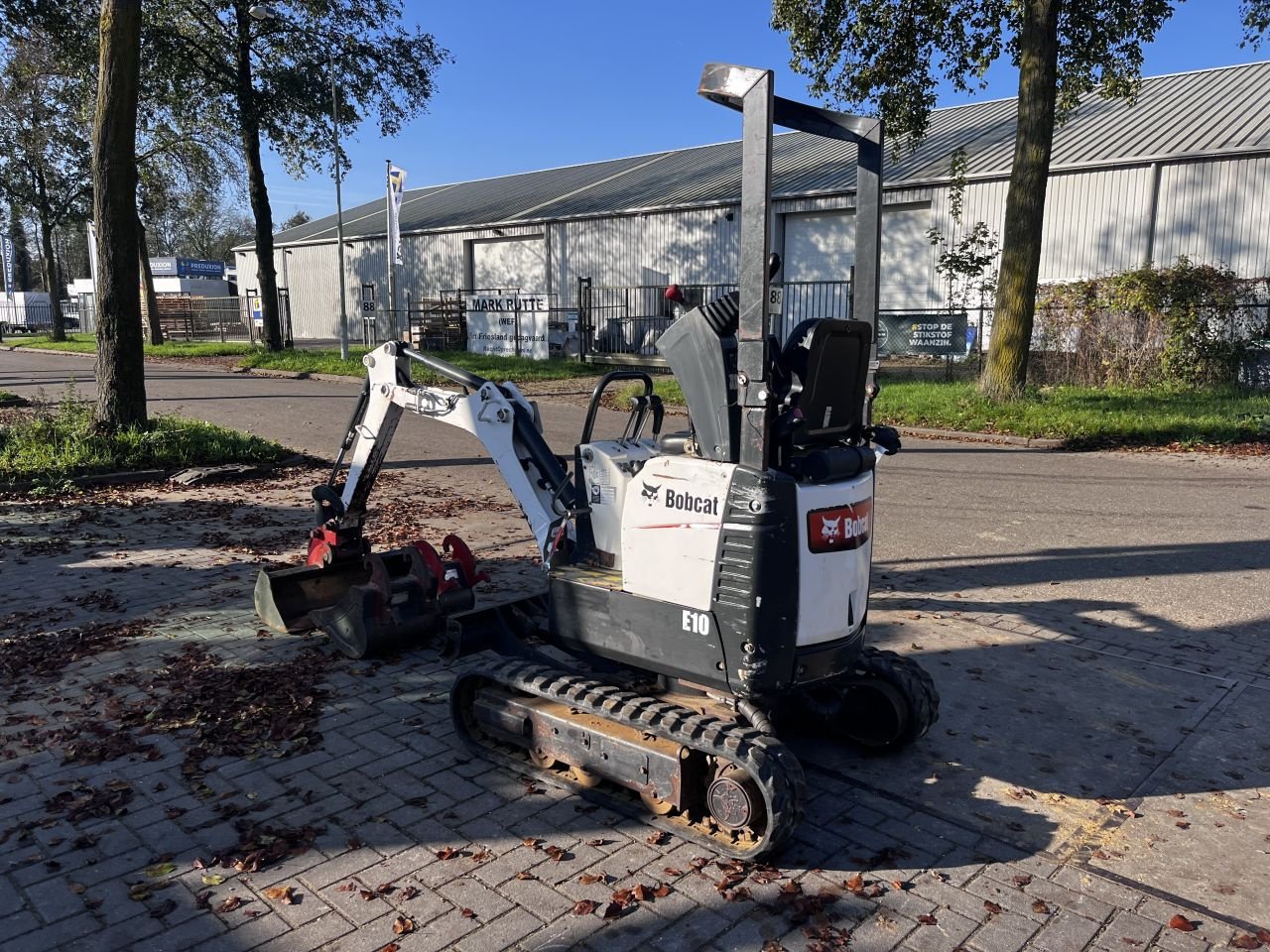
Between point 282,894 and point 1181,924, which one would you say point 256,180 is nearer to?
point 282,894

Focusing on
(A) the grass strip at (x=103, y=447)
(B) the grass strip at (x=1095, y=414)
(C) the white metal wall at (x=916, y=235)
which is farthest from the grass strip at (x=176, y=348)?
(B) the grass strip at (x=1095, y=414)

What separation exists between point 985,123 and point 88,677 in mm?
30799

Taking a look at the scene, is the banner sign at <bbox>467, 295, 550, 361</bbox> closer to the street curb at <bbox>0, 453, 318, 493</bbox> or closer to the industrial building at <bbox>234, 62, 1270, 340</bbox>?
the industrial building at <bbox>234, 62, 1270, 340</bbox>

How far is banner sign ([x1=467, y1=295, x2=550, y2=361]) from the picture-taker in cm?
2806

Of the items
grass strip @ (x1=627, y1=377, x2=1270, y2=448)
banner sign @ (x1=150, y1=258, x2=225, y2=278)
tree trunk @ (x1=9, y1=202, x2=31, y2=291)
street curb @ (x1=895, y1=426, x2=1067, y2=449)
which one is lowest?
street curb @ (x1=895, y1=426, x2=1067, y2=449)

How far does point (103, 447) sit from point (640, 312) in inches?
769

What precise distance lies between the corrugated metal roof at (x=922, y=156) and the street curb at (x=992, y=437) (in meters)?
5.47

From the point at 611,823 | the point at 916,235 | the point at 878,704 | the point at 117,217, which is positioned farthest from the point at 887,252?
the point at 611,823

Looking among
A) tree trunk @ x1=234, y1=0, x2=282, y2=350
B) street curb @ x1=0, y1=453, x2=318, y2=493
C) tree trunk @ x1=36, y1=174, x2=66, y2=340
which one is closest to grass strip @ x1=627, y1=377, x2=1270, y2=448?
street curb @ x1=0, y1=453, x2=318, y2=493

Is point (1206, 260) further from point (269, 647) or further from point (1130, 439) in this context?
point (269, 647)

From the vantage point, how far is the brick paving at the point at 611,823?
3359 mm

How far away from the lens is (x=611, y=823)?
13.3 ft

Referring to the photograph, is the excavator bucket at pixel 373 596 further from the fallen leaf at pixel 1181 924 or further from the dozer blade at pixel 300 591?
the fallen leaf at pixel 1181 924

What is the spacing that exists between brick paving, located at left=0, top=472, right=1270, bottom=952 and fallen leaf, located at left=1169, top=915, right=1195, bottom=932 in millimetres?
35
